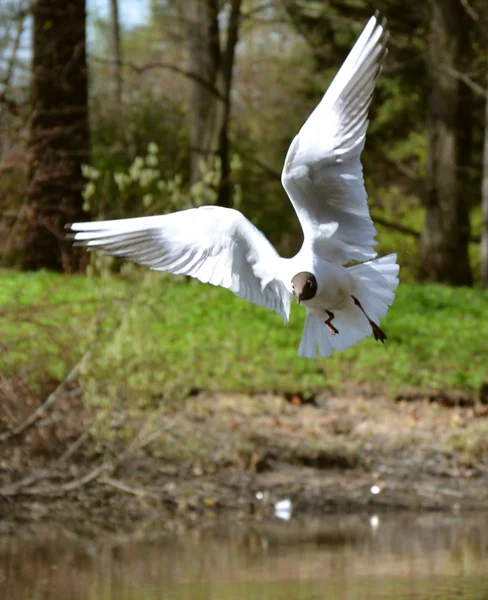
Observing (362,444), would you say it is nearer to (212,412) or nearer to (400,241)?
(212,412)

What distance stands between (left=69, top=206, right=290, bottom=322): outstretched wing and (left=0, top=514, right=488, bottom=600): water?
5.50 ft

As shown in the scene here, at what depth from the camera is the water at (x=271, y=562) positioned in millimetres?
6797

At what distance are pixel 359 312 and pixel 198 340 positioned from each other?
4.59m

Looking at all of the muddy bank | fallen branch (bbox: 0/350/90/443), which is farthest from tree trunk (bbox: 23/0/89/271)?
fallen branch (bbox: 0/350/90/443)

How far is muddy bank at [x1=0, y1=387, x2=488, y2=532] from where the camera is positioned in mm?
8898

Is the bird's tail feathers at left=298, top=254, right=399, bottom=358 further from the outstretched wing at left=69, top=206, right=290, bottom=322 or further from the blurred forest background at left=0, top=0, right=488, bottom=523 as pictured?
the blurred forest background at left=0, top=0, right=488, bottom=523

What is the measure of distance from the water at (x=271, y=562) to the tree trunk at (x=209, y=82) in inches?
316

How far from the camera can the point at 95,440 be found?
9.19m

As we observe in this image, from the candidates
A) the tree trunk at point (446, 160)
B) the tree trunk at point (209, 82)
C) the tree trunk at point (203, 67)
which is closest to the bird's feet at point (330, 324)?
the tree trunk at point (209, 82)

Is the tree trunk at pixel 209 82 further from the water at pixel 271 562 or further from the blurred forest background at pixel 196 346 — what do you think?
the water at pixel 271 562

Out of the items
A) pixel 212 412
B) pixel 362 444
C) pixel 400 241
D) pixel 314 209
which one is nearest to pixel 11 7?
pixel 212 412

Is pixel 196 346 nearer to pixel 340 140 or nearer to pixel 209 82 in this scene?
pixel 340 140

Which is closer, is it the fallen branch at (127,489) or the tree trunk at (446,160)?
the fallen branch at (127,489)

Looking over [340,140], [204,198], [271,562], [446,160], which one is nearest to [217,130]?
[446,160]
